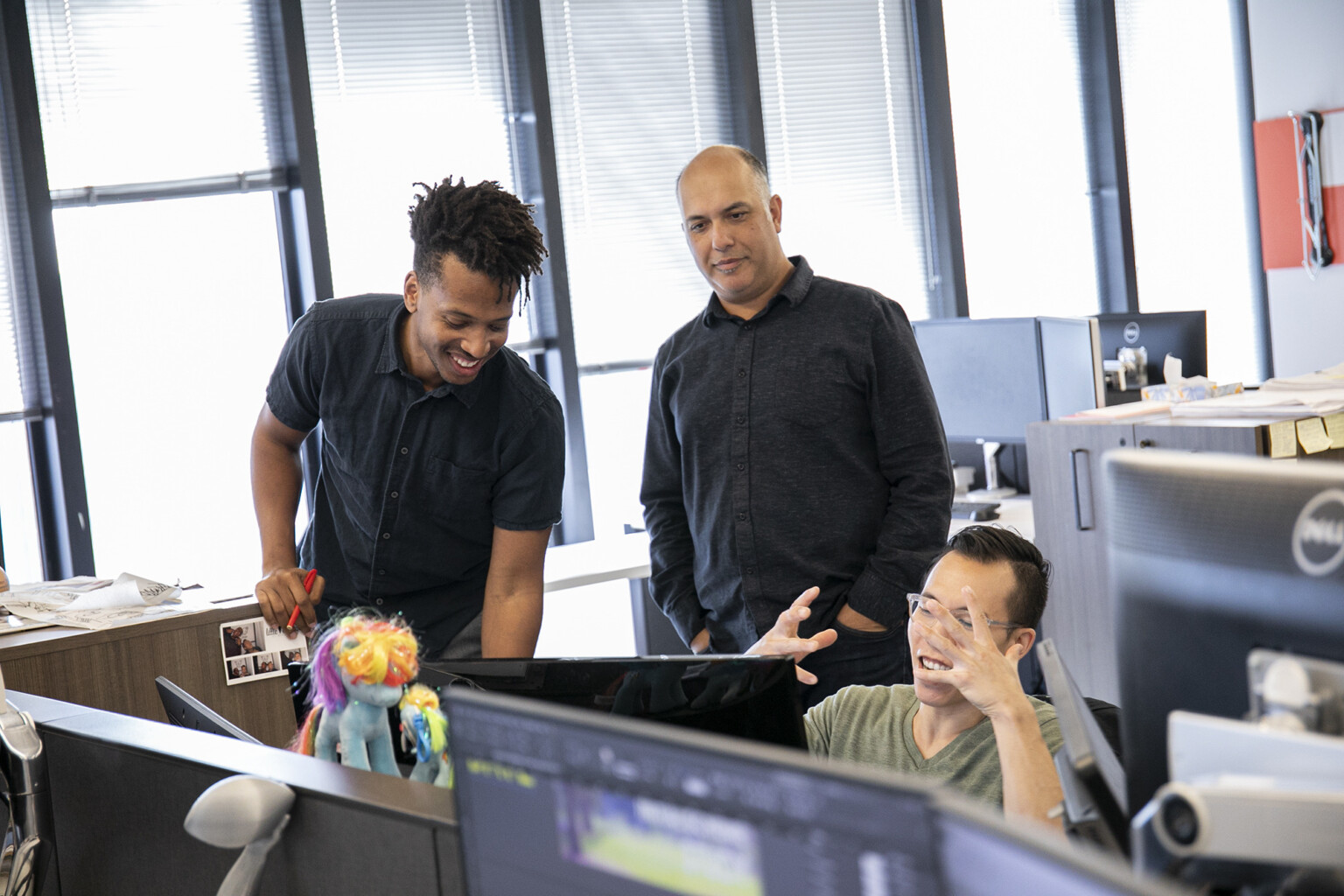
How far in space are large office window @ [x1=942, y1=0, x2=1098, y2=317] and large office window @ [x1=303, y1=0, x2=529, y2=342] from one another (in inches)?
82.8

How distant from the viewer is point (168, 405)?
12.8 feet

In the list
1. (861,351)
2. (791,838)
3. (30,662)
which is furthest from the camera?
(861,351)

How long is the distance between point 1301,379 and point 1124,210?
2567 millimetres

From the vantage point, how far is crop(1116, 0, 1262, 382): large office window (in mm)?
5871

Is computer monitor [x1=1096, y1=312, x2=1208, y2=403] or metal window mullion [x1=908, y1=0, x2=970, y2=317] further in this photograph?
metal window mullion [x1=908, y1=0, x2=970, y2=317]

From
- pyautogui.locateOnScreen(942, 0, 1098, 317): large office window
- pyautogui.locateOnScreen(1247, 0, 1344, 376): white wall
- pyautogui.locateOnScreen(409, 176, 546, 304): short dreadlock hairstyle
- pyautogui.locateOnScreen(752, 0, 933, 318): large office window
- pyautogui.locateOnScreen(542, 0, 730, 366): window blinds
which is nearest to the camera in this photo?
pyautogui.locateOnScreen(409, 176, 546, 304): short dreadlock hairstyle

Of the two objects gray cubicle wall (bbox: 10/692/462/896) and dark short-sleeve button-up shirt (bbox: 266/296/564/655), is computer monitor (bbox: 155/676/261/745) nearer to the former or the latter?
gray cubicle wall (bbox: 10/692/462/896)

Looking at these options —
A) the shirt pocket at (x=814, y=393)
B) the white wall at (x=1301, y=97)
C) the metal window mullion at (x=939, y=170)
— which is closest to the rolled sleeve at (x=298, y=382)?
the shirt pocket at (x=814, y=393)

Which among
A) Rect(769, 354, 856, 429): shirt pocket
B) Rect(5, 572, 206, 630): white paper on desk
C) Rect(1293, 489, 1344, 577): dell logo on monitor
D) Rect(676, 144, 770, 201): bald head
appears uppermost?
Rect(676, 144, 770, 201): bald head

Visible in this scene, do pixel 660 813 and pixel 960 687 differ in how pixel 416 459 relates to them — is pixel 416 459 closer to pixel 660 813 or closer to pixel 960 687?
pixel 960 687

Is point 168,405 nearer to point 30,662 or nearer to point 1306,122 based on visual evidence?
point 30,662

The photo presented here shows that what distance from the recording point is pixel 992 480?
408 centimetres

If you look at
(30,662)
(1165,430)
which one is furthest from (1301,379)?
(30,662)

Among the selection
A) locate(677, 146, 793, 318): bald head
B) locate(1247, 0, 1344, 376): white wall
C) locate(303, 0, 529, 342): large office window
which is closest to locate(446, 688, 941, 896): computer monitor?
locate(677, 146, 793, 318): bald head
